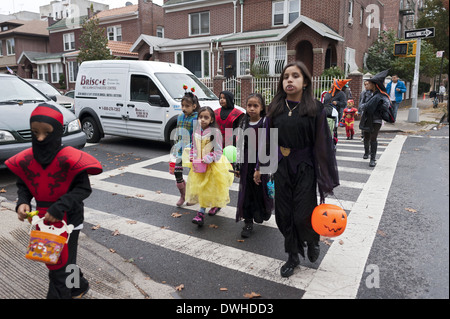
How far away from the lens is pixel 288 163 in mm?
3602

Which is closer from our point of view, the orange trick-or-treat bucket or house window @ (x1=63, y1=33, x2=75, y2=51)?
the orange trick-or-treat bucket

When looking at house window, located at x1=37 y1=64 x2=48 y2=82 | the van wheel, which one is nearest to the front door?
the van wheel

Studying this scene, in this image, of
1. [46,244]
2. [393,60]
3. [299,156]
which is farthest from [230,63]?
[46,244]

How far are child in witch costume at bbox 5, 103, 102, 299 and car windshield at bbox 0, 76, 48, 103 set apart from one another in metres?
5.77

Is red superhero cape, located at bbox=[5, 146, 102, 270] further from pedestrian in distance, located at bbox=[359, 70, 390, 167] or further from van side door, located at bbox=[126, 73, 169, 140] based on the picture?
pedestrian in distance, located at bbox=[359, 70, 390, 167]

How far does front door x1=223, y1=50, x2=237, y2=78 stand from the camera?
24.4m

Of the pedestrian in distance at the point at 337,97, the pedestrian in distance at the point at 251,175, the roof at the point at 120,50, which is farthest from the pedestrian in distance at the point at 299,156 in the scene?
the roof at the point at 120,50

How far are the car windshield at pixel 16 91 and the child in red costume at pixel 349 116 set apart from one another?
Result: 8.70 meters

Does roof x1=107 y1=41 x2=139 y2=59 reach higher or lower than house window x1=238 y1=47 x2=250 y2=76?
higher

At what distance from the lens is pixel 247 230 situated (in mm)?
4676

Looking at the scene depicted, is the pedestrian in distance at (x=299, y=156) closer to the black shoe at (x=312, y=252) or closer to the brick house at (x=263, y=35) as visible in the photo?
the black shoe at (x=312, y=252)

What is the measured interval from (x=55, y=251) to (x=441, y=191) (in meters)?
6.09

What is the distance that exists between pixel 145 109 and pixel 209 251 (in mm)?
6490

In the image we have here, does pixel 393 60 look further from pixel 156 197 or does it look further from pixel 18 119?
pixel 18 119
